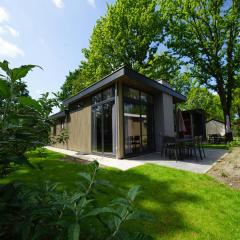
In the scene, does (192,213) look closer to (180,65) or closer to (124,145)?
(124,145)

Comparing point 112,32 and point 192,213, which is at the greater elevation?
point 112,32

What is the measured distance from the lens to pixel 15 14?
18.4 ft

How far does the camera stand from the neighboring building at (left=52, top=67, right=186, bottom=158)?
8625mm

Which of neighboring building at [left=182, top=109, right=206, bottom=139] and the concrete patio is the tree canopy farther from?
the concrete patio

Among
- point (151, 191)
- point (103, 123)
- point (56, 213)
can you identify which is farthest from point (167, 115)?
point (56, 213)

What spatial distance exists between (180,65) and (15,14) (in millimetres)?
16562

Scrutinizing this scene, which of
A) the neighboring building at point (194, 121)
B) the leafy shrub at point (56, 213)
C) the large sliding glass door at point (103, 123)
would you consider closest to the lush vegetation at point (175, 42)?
the neighboring building at point (194, 121)

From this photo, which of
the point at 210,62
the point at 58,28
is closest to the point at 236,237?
the point at 58,28

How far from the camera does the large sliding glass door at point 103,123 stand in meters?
9.16

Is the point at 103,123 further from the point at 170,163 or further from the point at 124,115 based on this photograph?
the point at 170,163

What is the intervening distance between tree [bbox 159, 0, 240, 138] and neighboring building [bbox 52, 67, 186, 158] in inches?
303

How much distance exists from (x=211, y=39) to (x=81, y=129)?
45.4 ft

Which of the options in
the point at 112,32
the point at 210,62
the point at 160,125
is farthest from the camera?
the point at 112,32

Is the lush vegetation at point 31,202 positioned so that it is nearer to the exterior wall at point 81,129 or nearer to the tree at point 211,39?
the exterior wall at point 81,129
